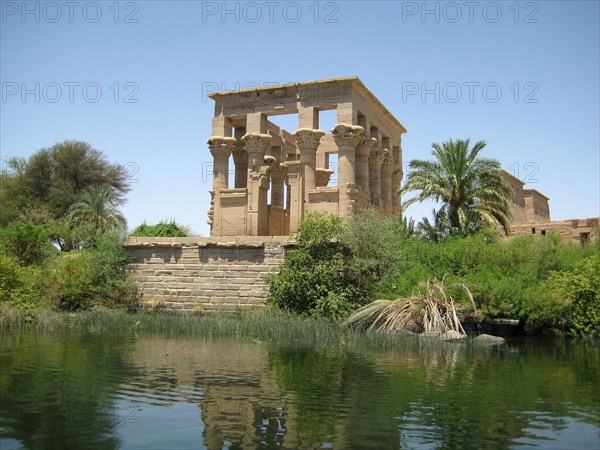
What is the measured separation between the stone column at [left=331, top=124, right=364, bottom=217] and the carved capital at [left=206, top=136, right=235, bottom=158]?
4984mm

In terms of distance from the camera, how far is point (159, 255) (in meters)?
23.8

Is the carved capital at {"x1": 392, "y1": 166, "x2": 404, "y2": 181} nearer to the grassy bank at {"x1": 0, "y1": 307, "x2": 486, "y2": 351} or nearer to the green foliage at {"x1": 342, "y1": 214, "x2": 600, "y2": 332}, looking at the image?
the green foliage at {"x1": 342, "y1": 214, "x2": 600, "y2": 332}

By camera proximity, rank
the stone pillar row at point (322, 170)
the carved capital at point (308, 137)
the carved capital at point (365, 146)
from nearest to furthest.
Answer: the stone pillar row at point (322, 170), the carved capital at point (308, 137), the carved capital at point (365, 146)

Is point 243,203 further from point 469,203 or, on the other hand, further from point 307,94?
point 469,203

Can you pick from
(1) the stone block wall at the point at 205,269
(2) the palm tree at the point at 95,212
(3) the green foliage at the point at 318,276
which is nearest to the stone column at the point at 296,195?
(1) the stone block wall at the point at 205,269

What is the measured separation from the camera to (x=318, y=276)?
20500 millimetres

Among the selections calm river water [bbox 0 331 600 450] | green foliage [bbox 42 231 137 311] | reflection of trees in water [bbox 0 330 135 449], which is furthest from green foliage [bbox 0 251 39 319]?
calm river water [bbox 0 331 600 450]

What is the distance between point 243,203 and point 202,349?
12597mm

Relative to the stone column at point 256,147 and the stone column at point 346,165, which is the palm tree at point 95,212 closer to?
the stone column at point 256,147

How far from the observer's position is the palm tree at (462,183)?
80.9 ft

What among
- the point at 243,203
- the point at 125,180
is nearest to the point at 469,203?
the point at 243,203

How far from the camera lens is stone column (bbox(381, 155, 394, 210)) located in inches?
1184

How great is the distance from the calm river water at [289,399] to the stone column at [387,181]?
1710 centimetres

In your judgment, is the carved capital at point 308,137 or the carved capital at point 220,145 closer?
the carved capital at point 308,137
